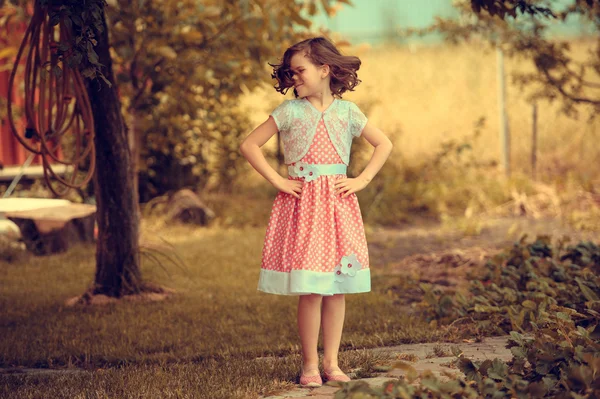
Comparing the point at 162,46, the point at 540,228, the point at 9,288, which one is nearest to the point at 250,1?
the point at 162,46

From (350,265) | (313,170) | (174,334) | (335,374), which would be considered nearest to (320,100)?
(313,170)

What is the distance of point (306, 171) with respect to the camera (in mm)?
3398

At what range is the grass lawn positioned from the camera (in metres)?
3.42

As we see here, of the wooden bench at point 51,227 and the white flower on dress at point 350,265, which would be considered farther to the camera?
the wooden bench at point 51,227

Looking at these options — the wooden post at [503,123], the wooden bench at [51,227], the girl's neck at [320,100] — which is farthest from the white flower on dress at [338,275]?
the wooden post at [503,123]

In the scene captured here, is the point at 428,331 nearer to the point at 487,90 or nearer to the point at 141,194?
the point at 141,194

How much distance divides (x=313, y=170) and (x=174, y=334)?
162cm

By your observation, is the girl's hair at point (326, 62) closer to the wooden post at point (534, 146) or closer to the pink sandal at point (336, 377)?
the pink sandal at point (336, 377)

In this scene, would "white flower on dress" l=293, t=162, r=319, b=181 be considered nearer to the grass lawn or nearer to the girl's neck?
the girl's neck

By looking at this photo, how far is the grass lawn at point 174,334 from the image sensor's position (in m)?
3.42

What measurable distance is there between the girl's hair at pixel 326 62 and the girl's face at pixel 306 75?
18mm

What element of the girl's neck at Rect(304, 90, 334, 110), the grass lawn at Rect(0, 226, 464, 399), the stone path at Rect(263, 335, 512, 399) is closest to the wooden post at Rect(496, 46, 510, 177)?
the grass lawn at Rect(0, 226, 464, 399)

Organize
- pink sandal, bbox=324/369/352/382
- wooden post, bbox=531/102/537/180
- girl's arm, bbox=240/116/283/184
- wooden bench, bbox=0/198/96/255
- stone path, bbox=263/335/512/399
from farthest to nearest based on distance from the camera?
→ wooden post, bbox=531/102/537/180 < wooden bench, bbox=0/198/96/255 < girl's arm, bbox=240/116/283/184 < pink sandal, bbox=324/369/352/382 < stone path, bbox=263/335/512/399

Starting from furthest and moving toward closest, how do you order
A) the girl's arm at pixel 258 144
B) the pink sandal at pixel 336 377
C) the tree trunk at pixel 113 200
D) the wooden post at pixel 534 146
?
the wooden post at pixel 534 146 → the tree trunk at pixel 113 200 → the girl's arm at pixel 258 144 → the pink sandal at pixel 336 377
